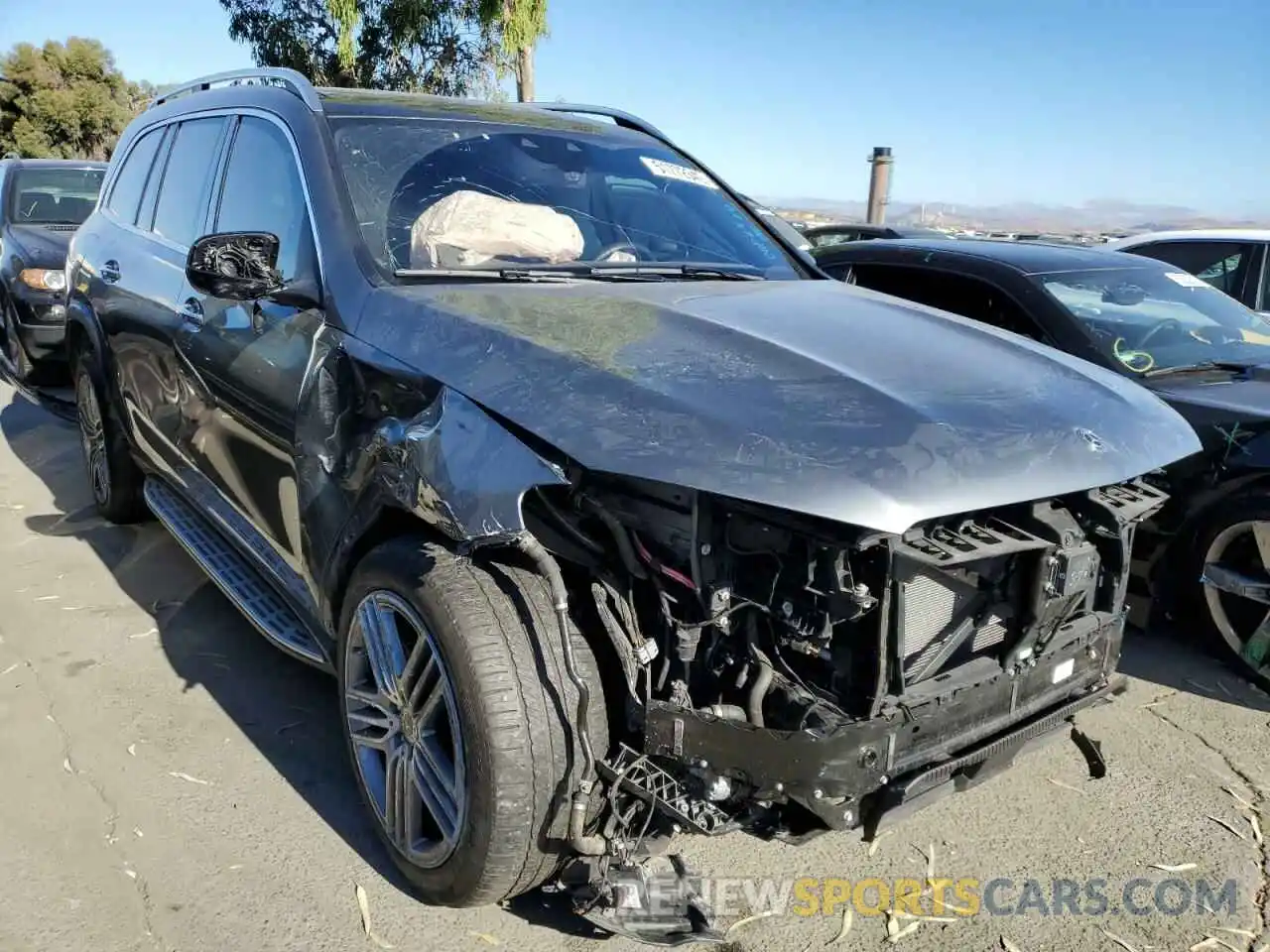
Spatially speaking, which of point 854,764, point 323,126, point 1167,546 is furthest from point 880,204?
point 854,764

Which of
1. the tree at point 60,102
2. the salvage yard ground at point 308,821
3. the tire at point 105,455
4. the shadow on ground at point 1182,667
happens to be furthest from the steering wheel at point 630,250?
the tree at point 60,102

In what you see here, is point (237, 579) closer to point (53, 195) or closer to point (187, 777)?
point (187, 777)

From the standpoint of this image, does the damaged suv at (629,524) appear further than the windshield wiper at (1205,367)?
No

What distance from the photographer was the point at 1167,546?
13.2ft

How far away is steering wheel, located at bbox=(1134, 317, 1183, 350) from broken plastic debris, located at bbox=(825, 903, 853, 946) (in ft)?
9.70

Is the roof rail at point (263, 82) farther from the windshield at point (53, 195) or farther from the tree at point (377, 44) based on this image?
the tree at point (377, 44)

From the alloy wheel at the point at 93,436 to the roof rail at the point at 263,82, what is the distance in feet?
5.26

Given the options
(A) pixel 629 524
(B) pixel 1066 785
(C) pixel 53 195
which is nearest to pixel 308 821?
(A) pixel 629 524

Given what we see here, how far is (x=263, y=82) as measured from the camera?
11.8ft

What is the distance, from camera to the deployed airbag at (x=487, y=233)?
3.00 m

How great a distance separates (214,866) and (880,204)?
611 inches

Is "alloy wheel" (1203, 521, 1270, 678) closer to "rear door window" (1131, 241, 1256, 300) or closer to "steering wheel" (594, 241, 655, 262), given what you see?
"steering wheel" (594, 241, 655, 262)

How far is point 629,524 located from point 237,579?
1.96 metres

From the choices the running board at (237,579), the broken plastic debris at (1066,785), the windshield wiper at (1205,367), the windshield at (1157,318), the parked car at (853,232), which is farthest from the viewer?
the parked car at (853,232)
